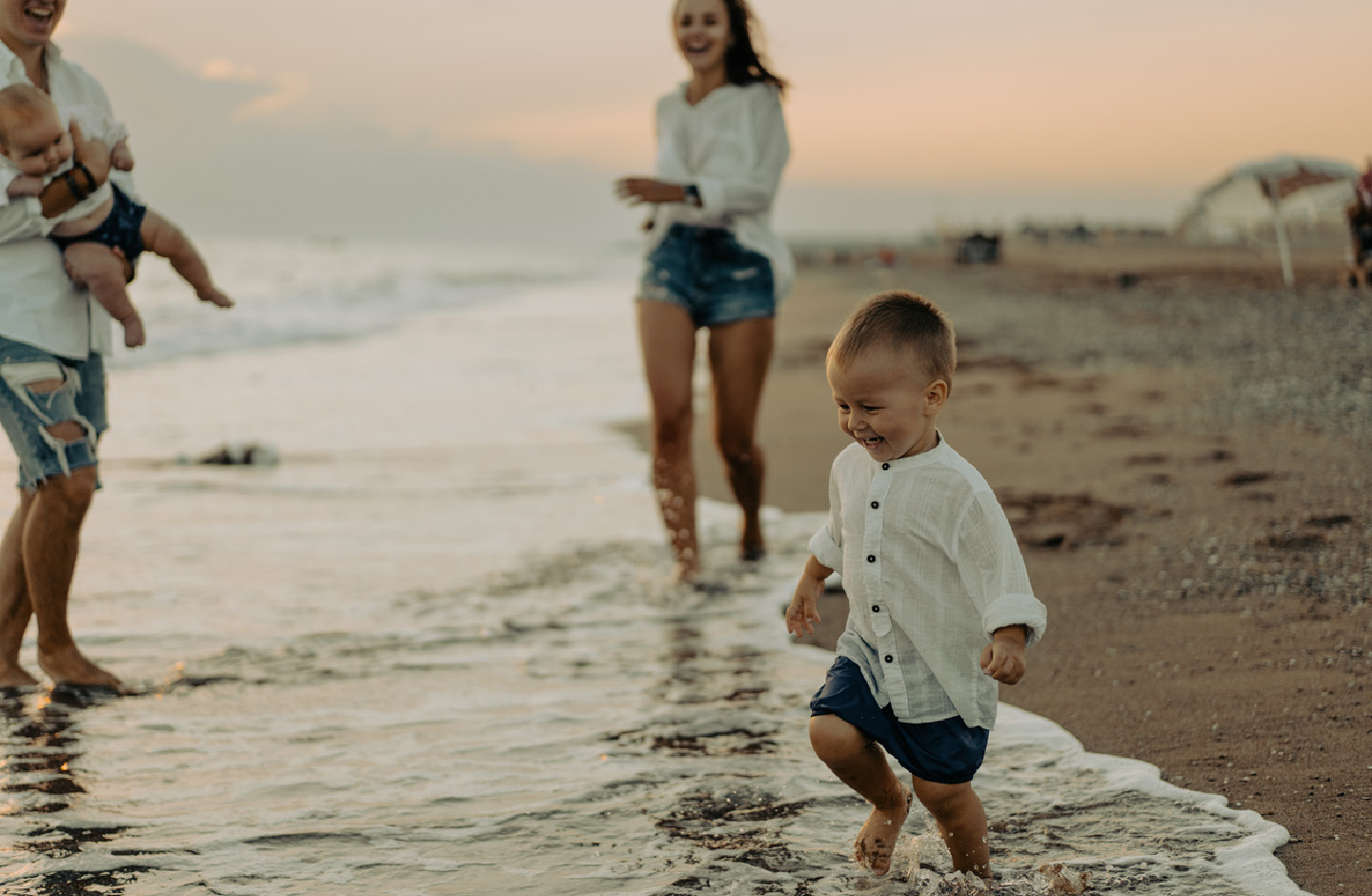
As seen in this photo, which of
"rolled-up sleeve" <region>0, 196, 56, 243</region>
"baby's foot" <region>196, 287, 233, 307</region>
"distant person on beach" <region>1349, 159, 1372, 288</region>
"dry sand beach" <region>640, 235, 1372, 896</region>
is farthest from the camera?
"distant person on beach" <region>1349, 159, 1372, 288</region>

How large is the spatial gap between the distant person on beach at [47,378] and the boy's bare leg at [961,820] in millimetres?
2561

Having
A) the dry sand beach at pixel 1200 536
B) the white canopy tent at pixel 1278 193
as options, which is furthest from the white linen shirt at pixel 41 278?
the white canopy tent at pixel 1278 193

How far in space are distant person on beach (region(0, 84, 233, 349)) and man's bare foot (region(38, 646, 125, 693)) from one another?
0.95m

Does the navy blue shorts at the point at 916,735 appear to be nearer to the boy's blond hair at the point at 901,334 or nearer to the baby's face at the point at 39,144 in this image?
the boy's blond hair at the point at 901,334

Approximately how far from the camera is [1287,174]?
23.0 metres

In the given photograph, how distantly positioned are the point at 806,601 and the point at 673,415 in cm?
256

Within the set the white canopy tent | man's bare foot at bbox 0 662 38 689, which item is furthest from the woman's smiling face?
the white canopy tent

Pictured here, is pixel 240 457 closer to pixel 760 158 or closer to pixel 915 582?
pixel 760 158

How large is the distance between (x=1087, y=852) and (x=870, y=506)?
0.87m

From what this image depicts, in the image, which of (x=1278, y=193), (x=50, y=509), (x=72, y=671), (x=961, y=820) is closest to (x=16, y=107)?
(x=50, y=509)

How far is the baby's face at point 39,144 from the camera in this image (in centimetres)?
333

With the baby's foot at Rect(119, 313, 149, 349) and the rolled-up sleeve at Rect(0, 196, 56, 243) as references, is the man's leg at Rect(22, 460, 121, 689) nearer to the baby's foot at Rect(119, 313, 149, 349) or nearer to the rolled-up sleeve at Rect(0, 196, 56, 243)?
the baby's foot at Rect(119, 313, 149, 349)

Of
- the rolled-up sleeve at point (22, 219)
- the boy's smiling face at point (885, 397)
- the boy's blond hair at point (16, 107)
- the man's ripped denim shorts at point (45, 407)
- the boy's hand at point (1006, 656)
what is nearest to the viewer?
the boy's hand at point (1006, 656)

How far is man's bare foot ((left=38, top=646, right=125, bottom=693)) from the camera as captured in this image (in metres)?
3.77
